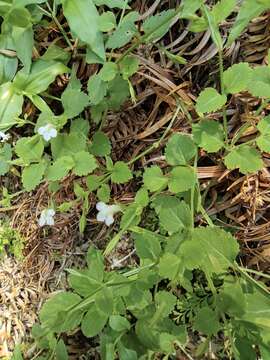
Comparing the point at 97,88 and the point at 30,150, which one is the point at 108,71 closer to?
the point at 97,88

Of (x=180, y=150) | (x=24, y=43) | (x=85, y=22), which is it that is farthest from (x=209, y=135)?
(x=24, y=43)

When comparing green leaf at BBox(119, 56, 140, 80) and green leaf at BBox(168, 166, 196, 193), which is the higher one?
green leaf at BBox(119, 56, 140, 80)

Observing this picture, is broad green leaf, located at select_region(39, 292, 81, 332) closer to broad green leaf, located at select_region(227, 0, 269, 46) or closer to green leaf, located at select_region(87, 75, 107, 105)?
green leaf, located at select_region(87, 75, 107, 105)

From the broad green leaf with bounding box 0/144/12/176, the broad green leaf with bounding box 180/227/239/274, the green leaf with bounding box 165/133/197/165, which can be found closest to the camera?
the broad green leaf with bounding box 180/227/239/274

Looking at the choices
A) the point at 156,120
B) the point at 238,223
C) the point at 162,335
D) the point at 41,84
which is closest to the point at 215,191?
the point at 238,223

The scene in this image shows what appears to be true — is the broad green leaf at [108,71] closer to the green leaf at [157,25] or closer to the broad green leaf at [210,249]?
the green leaf at [157,25]

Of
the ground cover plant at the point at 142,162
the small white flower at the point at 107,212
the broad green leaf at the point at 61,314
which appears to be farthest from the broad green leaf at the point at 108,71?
the broad green leaf at the point at 61,314

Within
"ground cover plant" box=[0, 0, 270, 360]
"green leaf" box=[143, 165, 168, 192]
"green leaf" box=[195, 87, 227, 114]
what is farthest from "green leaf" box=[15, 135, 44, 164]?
"green leaf" box=[195, 87, 227, 114]

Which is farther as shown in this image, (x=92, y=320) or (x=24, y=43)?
(x=24, y=43)
